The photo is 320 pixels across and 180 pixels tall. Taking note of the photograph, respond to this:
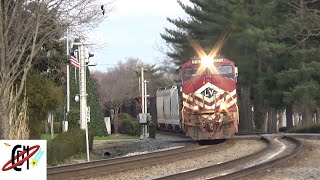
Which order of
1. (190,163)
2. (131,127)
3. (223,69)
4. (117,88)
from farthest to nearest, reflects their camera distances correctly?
(117,88)
(131,127)
(223,69)
(190,163)

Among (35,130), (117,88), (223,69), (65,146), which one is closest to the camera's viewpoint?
(65,146)

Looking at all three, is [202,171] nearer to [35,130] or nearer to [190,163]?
Result: [190,163]

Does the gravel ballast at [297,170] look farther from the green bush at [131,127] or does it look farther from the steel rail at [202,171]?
the green bush at [131,127]

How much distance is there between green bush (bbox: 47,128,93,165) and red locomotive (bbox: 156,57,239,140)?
451 centimetres

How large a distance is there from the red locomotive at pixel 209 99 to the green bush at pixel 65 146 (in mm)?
4511

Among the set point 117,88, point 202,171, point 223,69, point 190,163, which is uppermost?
point 117,88

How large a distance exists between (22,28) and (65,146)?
18.2 feet

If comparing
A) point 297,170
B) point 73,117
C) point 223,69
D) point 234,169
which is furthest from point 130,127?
point 297,170

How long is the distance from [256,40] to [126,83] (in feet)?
166

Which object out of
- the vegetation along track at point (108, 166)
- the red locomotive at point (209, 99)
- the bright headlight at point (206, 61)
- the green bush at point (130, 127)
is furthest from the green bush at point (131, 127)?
the vegetation along track at point (108, 166)

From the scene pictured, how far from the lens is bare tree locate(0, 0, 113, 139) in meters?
16.2

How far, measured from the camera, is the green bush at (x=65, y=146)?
1909 centimetres

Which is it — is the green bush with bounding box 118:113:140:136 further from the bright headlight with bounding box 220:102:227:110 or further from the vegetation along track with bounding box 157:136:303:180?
the vegetation along track with bounding box 157:136:303:180

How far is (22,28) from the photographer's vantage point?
16953 mm
